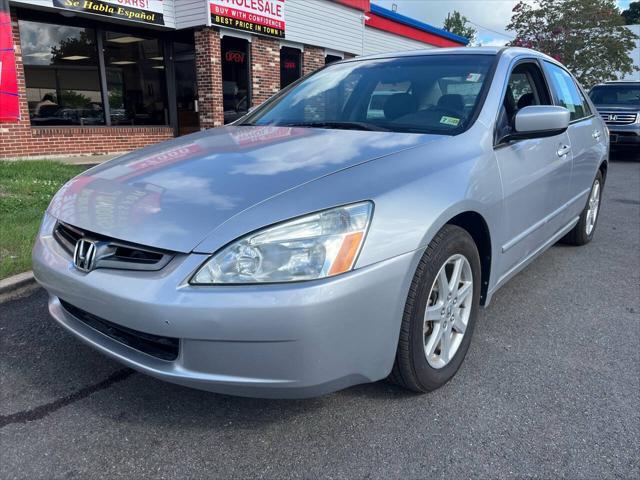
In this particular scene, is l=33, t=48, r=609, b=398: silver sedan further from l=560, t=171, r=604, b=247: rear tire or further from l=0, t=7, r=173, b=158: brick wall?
l=0, t=7, r=173, b=158: brick wall

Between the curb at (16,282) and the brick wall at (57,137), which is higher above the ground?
the brick wall at (57,137)

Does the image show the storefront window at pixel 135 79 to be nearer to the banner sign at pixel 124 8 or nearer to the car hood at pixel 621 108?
the banner sign at pixel 124 8

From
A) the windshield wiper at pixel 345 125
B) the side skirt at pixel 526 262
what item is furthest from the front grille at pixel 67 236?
the side skirt at pixel 526 262

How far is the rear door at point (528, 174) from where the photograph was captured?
2.84 m

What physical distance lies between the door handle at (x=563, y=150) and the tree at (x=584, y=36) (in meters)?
24.9

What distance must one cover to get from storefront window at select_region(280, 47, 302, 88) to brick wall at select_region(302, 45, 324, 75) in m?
0.14

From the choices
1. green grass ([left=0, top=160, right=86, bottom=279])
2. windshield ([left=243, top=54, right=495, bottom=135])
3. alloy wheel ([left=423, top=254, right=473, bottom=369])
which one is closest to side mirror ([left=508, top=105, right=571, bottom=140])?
windshield ([left=243, top=54, right=495, bottom=135])

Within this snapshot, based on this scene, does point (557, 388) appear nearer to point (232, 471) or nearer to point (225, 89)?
point (232, 471)

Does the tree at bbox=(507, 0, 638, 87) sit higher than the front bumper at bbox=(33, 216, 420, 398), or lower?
higher

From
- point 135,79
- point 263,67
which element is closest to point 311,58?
point 263,67

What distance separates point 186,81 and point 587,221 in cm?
972

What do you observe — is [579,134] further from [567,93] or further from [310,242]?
[310,242]

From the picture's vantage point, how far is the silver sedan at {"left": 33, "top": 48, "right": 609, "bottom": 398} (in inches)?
71.9

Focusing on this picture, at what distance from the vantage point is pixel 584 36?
25.4 m
